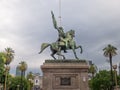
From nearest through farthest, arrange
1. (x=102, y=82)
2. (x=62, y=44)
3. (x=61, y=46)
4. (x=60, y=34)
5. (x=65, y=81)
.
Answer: (x=65, y=81) < (x=62, y=44) < (x=61, y=46) < (x=60, y=34) < (x=102, y=82)

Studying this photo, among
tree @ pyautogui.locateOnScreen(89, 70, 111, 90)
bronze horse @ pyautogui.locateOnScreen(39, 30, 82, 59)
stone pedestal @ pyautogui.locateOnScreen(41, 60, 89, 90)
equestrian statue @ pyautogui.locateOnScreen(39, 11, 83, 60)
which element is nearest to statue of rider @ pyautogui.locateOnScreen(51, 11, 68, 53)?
equestrian statue @ pyautogui.locateOnScreen(39, 11, 83, 60)

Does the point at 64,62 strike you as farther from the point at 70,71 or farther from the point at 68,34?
the point at 68,34

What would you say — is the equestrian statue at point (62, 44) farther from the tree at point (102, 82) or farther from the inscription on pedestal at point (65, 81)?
the tree at point (102, 82)

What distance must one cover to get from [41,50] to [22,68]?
6045 centimetres

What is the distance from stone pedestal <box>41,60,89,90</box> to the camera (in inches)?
1339

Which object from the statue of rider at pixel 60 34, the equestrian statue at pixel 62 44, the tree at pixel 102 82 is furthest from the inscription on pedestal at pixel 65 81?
the tree at pixel 102 82

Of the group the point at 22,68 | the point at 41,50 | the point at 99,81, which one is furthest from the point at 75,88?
the point at 22,68

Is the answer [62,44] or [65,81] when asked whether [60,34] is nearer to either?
[62,44]

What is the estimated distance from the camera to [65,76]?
34156 mm

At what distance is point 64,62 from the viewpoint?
114 ft

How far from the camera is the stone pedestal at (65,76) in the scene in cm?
3400

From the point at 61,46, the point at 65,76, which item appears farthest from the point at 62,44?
the point at 65,76

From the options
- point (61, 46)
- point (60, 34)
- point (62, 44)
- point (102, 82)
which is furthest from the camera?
point (102, 82)

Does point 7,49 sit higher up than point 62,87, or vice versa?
point 7,49
